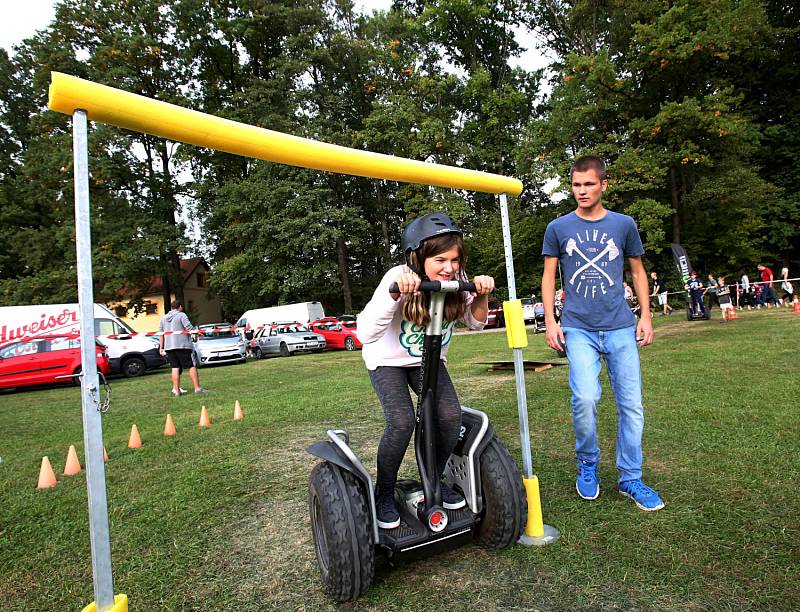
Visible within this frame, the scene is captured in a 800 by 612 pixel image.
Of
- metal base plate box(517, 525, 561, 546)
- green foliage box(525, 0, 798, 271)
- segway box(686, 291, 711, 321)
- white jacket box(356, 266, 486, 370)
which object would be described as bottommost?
metal base plate box(517, 525, 561, 546)

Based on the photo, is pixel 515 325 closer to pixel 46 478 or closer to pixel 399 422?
pixel 399 422

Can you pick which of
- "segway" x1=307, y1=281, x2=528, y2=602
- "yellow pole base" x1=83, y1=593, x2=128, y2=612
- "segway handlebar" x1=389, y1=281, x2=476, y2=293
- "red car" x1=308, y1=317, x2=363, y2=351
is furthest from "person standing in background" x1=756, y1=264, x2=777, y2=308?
"yellow pole base" x1=83, y1=593, x2=128, y2=612

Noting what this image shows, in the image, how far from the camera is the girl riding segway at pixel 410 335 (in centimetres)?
233

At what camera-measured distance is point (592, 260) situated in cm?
318

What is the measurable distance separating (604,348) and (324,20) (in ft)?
108

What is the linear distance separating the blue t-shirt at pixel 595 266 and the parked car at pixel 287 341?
18.9 m

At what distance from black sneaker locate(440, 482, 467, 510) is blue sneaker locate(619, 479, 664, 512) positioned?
1.15 metres

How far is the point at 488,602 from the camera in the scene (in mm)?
2135

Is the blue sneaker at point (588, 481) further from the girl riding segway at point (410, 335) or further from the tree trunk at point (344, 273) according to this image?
the tree trunk at point (344, 273)

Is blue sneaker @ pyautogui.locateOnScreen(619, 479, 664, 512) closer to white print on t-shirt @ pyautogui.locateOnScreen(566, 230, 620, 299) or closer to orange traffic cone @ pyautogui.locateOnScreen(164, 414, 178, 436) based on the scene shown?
white print on t-shirt @ pyautogui.locateOnScreen(566, 230, 620, 299)

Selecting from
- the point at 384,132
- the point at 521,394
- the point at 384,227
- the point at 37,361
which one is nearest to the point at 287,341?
the point at 37,361

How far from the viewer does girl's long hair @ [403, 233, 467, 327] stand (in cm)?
233

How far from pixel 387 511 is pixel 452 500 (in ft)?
1.10

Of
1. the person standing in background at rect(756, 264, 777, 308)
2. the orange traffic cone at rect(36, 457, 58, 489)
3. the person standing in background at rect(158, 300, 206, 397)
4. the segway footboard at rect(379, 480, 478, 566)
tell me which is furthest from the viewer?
the person standing in background at rect(756, 264, 777, 308)
